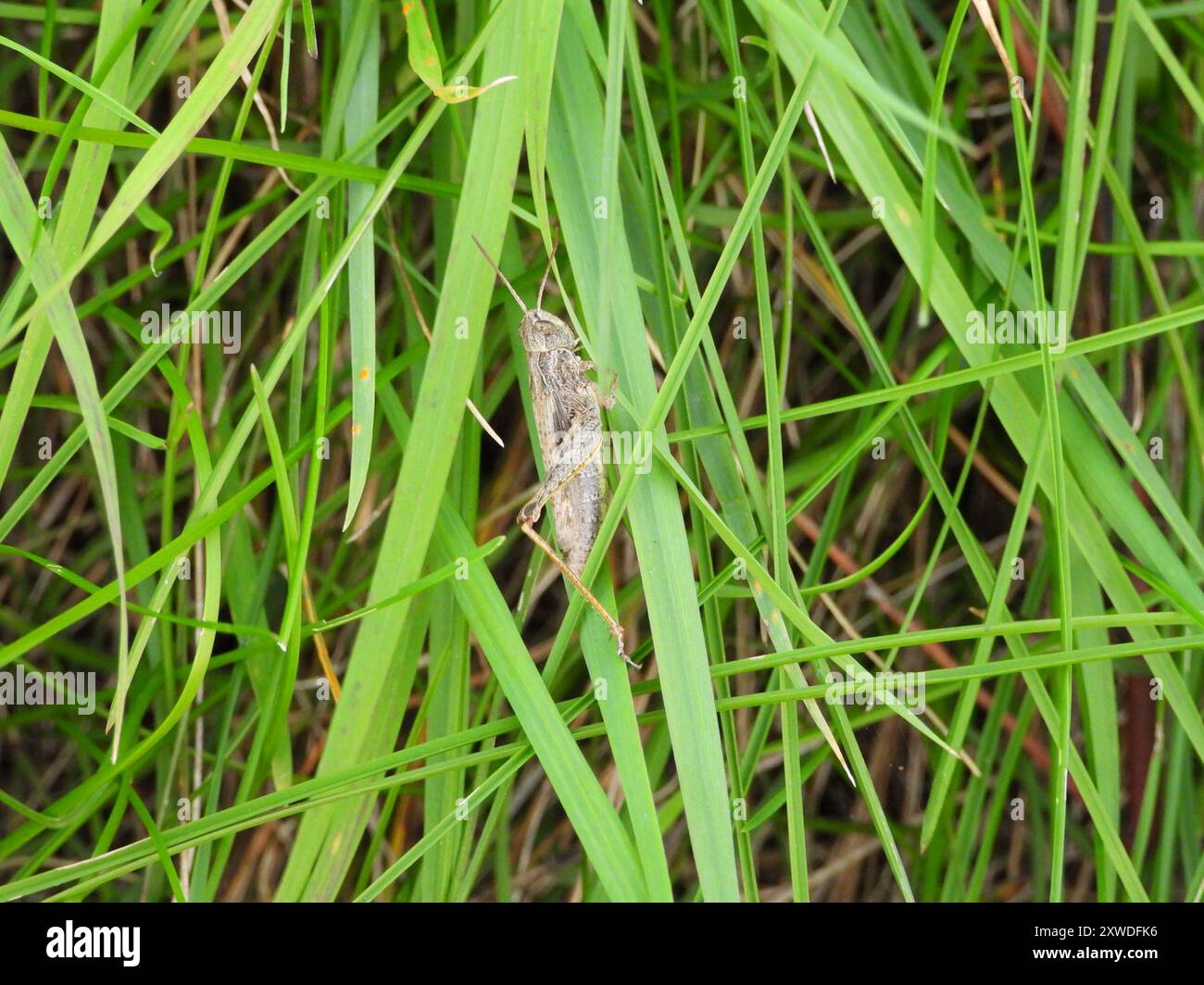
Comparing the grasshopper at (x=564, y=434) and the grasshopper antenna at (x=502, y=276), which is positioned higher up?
the grasshopper antenna at (x=502, y=276)

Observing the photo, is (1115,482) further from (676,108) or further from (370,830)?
(370,830)

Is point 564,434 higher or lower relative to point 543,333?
lower

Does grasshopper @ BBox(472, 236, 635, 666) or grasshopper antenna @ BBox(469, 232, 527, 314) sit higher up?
grasshopper antenna @ BBox(469, 232, 527, 314)

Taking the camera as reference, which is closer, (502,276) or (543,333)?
(502,276)

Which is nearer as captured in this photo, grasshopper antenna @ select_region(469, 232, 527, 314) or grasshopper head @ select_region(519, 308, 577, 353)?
grasshopper antenna @ select_region(469, 232, 527, 314)

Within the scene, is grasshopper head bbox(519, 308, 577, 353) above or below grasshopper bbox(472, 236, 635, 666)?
above

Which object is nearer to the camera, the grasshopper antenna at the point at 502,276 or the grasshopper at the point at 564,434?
the grasshopper antenna at the point at 502,276
